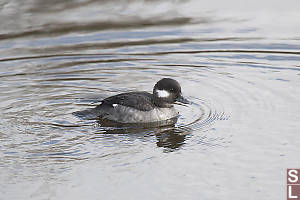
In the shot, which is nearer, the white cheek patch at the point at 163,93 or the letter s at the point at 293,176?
the letter s at the point at 293,176

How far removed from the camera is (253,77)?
12.3m

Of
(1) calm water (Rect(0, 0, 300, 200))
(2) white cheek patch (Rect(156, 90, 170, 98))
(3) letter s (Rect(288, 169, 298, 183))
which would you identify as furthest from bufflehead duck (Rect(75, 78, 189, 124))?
(3) letter s (Rect(288, 169, 298, 183))

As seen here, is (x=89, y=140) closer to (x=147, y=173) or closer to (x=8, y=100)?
(x=147, y=173)

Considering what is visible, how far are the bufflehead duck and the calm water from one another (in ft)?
1.02

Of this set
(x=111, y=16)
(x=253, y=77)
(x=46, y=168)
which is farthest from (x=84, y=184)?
(x=111, y=16)

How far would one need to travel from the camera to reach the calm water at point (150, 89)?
26.5 ft

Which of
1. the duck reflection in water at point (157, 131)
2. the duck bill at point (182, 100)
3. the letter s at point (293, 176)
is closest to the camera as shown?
the letter s at point (293, 176)

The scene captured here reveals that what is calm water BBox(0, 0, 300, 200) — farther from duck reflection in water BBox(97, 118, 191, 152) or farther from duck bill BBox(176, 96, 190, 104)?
duck bill BBox(176, 96, 190, 104)

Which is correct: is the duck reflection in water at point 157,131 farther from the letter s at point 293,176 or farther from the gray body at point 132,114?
the letter s at point 293,176

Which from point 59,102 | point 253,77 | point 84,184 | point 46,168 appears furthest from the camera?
point 253,77

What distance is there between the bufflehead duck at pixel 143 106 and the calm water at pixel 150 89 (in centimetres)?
31

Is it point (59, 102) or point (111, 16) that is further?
point (111, 16)

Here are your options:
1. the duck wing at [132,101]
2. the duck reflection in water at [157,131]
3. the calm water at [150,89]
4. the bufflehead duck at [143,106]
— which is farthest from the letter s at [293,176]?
the duck wing at [132,101]

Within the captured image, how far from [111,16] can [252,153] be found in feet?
29.2
